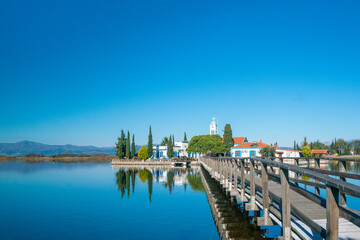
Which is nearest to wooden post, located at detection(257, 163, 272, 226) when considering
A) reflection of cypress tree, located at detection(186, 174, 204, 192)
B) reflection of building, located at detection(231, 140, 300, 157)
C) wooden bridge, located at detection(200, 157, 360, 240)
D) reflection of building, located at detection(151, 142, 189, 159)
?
wooden bridge, located at detection(200, 157, 360, 240)

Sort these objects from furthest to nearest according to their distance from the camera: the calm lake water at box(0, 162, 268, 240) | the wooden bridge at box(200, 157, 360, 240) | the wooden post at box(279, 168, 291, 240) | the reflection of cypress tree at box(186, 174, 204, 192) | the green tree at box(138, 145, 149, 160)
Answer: the green tree at box(138, 145, 149, 160)
the reflection of cypress tree at box(186, 174, 204, 192)
the calm lake water at box(0, 162, 268, 240)
the wooden post at box(279, 168, 291, 240)
the wooden bridge at box(200, 157, 360, 240)

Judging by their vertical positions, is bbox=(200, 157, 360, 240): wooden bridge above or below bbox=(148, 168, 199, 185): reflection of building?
above

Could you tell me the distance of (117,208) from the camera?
65.7ft

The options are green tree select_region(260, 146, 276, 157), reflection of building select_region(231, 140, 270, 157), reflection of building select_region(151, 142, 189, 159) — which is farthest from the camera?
reflection of building select_region(151, 142, 189, 159)

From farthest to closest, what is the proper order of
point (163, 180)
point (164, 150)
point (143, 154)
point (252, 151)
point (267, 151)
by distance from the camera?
point (164, 150) < point (143, 154) < point (252, 151) < point (267, 151) < point (163, 180)

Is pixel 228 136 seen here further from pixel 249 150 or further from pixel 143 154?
pixel 143 154

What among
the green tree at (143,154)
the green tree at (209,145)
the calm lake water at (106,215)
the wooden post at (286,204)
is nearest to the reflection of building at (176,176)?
the calm lake water at (106,215)

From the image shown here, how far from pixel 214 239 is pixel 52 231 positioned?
8.21 m

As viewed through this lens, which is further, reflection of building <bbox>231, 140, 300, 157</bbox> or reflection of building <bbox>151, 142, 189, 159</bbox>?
reflection of building <bbox>151, 142, 189, 159</bbox>

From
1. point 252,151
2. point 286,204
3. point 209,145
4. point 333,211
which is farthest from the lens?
point 209,145

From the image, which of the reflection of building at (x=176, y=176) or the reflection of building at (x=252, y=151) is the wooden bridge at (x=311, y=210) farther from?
the reflection of building at (x=252, y=151)

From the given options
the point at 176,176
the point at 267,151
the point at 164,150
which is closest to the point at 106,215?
the point at 176,176

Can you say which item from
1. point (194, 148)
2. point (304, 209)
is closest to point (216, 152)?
point (194, 148)

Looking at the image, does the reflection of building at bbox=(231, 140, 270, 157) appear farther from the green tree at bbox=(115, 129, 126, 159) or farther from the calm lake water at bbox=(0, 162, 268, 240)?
the calm lake water at bbox=(0, 162, 268, 240)
